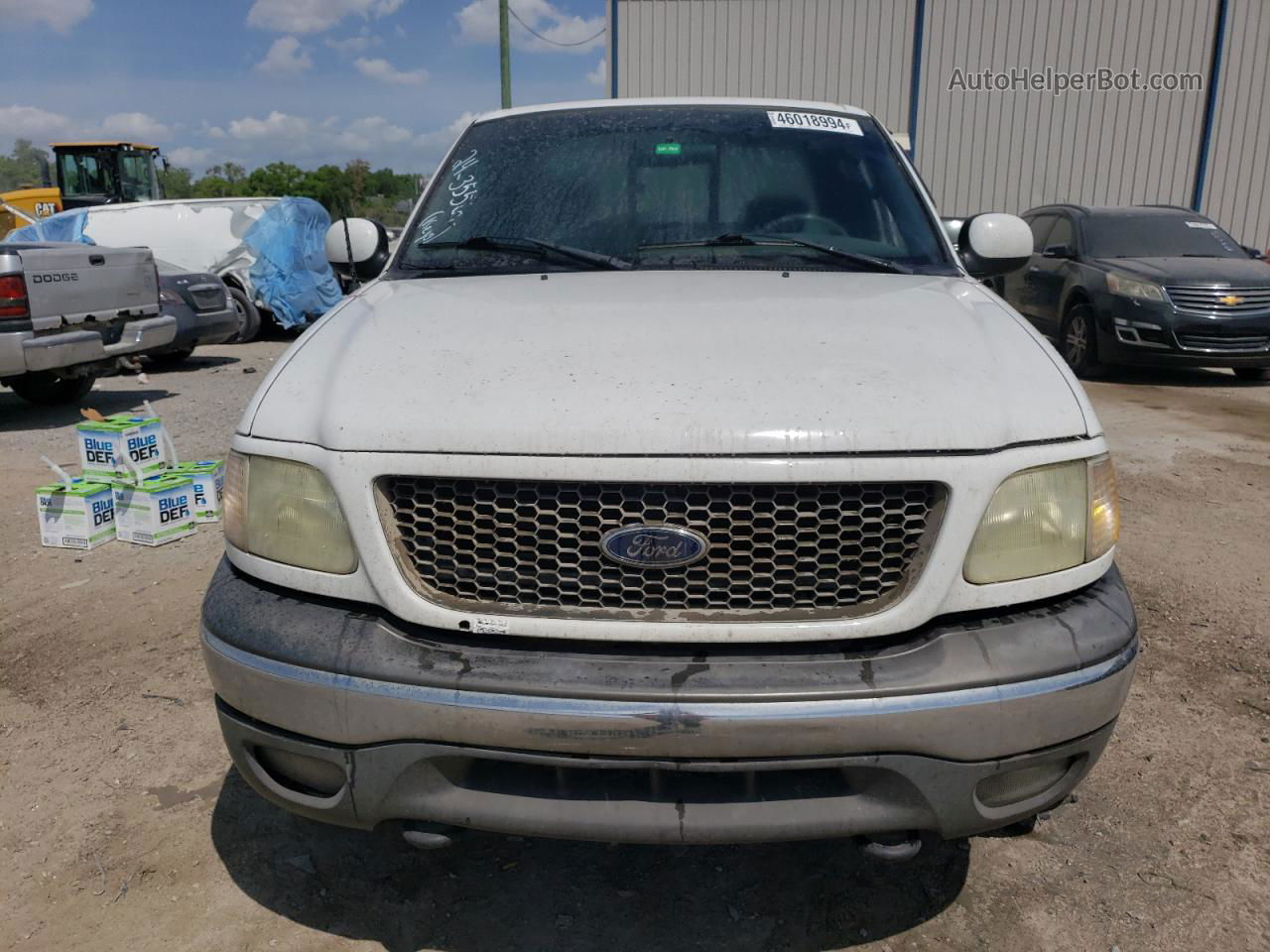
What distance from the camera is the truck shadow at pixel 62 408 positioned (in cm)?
793

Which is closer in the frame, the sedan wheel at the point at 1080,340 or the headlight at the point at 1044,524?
the headlight at the point at 1044,524

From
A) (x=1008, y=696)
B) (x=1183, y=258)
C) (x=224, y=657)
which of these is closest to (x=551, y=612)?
(x=224, y=657)

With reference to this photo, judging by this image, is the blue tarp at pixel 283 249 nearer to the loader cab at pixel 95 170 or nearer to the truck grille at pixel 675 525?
the loader cab at pixel 95 170

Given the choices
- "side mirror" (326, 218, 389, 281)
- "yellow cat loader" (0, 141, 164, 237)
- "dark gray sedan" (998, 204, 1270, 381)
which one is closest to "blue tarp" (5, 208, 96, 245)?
"yellow cat loader" (0, 141, 164, 237)

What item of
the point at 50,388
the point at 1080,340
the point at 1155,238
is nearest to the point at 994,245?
the point at 1080,340

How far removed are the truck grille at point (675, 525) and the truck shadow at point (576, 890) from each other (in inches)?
33.3

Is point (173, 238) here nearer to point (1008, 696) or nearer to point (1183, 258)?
point (1183, 258)

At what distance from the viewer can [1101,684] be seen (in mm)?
1840

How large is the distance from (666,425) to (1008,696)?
77cm

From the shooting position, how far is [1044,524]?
1.88 m

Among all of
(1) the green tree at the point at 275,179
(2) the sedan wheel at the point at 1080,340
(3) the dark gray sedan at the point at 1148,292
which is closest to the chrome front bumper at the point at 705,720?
(3) the dark gray sedan at the point at 1148,292

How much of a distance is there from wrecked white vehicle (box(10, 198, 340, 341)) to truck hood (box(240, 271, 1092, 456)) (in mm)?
10902

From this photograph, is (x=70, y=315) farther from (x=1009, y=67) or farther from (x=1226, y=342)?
(x=1009, y=67)

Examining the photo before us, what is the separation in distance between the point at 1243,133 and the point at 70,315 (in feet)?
59.2
